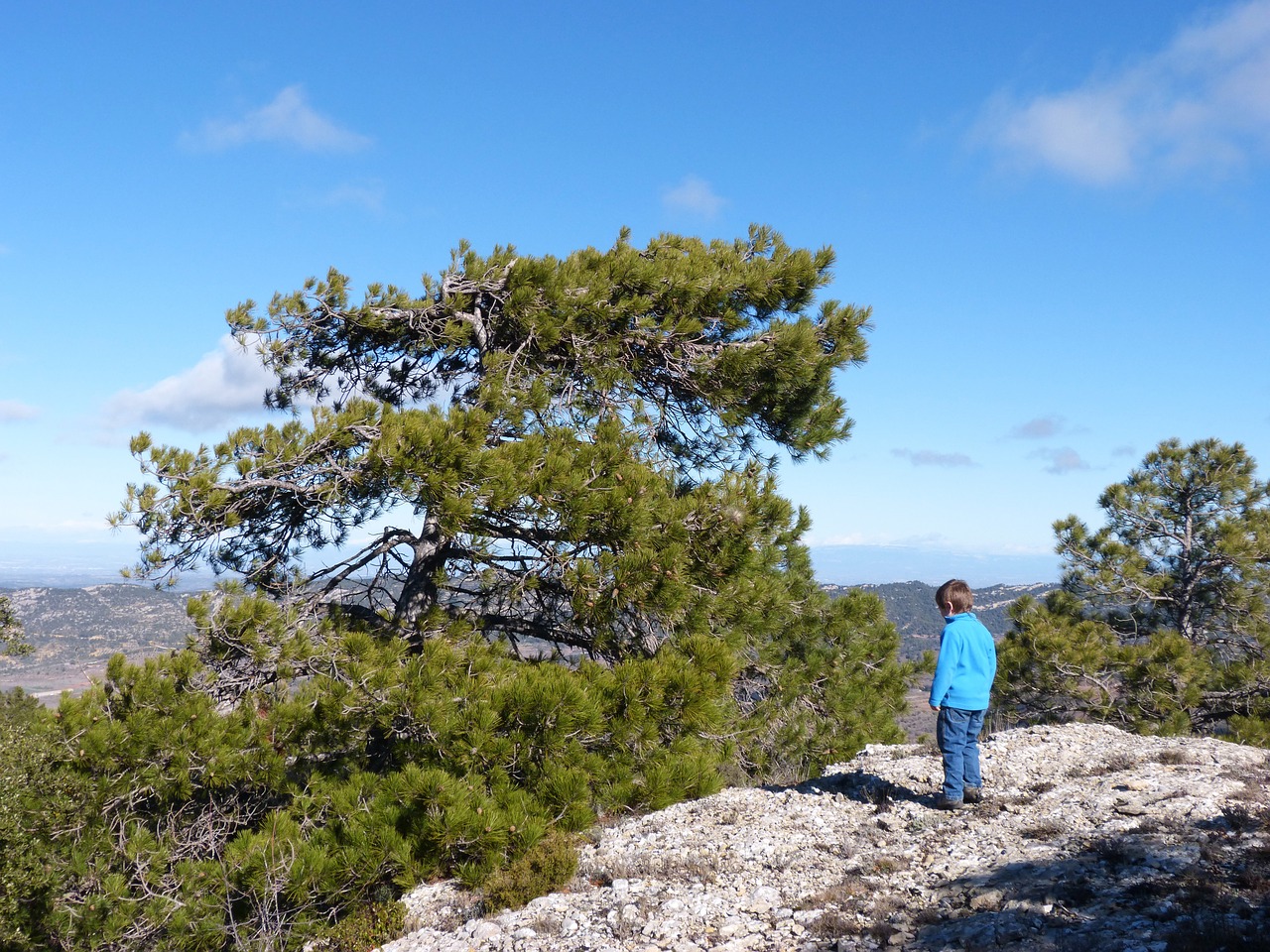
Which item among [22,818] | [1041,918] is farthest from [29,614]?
[1041,918]

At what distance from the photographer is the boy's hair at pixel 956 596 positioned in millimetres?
6434

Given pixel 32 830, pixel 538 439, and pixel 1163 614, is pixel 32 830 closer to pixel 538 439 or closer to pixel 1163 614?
pixel 538 439

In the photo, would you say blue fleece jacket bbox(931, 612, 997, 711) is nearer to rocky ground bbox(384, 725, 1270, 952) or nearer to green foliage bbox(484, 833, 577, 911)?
rocky ground bbox(384, 725, 1270, 952)

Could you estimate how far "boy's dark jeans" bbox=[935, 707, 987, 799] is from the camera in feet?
20.6

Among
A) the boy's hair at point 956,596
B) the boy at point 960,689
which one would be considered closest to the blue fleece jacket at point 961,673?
the boy at point 960,689

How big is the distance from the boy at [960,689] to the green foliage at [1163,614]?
7.46 meters

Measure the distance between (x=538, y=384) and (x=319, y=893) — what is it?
5069 millimetres

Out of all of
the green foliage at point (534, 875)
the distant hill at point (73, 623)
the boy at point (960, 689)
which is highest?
the boy at point (960, 689)

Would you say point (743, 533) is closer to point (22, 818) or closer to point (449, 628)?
point (449, 628)

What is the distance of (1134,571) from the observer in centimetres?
1448

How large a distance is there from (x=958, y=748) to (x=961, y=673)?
0.69 m

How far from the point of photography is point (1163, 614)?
14797 mm

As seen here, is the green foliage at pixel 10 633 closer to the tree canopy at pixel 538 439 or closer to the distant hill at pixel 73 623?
the tree canopy at pixel 538 439

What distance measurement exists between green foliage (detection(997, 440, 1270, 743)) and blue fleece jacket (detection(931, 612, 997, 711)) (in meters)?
7.73
